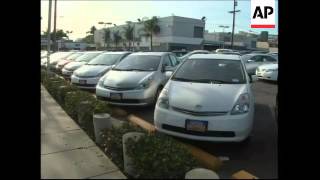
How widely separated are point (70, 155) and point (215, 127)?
203 centimetres

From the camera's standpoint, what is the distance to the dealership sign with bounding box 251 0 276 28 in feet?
15.2

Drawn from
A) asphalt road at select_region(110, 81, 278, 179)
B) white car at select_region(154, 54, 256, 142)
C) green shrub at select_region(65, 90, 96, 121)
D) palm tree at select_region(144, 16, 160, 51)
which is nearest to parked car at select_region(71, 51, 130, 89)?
green shrub at select_region(65, 90, 96, 121)

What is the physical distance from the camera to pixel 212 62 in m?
6.52

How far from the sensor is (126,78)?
7730mm

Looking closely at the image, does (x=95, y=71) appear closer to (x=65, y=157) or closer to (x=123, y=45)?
(x=65, y=157)

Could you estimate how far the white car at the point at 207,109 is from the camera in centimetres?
471

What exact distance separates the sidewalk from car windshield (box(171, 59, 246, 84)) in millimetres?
2102

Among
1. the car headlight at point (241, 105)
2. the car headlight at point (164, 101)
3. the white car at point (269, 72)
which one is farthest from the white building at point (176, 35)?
the car headlight at point (241, 105)

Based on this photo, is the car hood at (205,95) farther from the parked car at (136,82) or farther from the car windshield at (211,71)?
the parked car at (136,82)

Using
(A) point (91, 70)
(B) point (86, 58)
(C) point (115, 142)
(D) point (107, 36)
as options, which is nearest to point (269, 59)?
(B) point (86, 58)

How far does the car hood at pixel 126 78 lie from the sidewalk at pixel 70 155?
5.34ft

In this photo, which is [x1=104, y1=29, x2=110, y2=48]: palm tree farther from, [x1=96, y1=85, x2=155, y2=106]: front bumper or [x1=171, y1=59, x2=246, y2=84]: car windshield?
[x1=171, y1=59, x2=246, y2=84]: car windshield
